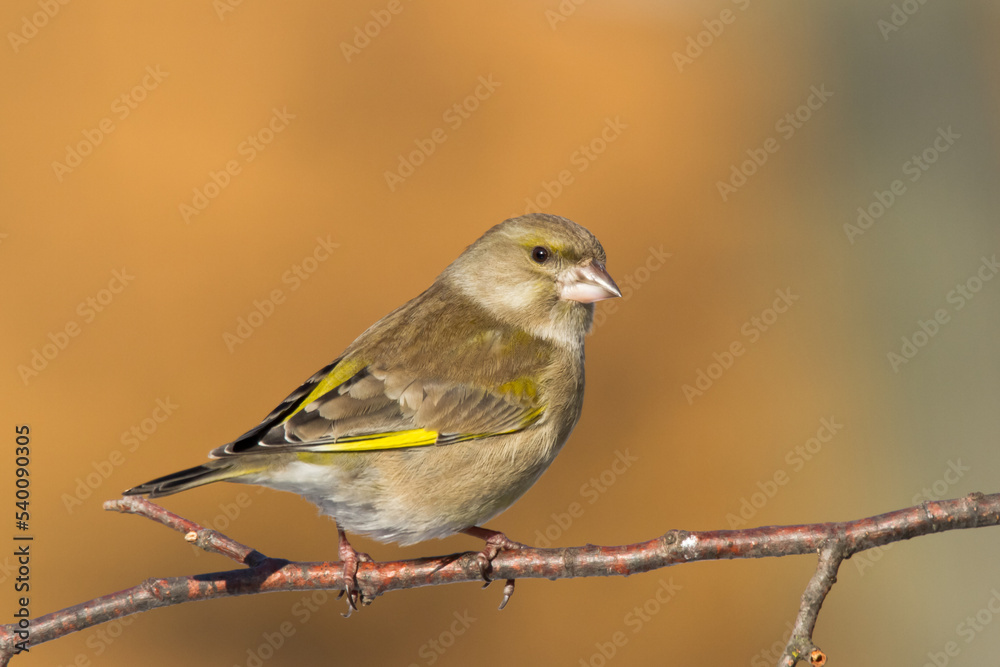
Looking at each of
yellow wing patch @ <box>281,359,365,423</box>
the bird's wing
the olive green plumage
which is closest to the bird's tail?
the olive green plumage

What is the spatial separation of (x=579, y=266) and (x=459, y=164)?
240 inches

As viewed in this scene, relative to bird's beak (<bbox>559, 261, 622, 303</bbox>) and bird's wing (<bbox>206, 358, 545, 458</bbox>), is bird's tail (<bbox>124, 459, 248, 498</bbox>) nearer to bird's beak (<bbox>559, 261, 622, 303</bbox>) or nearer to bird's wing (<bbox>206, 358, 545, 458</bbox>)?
bird's wing (<bbox>206, 358, 545, 458</bbox>)

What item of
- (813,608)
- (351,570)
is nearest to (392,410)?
(351,570)

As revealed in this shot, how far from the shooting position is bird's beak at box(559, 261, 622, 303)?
375cm

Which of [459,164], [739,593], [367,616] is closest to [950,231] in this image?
[739,593]

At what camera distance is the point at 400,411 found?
3.47 m

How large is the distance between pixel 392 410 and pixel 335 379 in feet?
0.92

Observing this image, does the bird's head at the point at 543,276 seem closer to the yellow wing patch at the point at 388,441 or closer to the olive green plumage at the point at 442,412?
the olive green plumage at the point at 442,412

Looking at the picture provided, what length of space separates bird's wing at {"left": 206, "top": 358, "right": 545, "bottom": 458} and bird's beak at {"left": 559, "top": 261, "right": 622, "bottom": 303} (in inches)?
16.0

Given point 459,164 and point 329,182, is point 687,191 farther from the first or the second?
point 329,182

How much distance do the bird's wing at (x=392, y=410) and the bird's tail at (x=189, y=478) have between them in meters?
0.23

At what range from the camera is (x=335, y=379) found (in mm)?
3596

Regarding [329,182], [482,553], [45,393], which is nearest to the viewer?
[482,553]

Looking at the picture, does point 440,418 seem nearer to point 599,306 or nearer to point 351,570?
point 351,570
